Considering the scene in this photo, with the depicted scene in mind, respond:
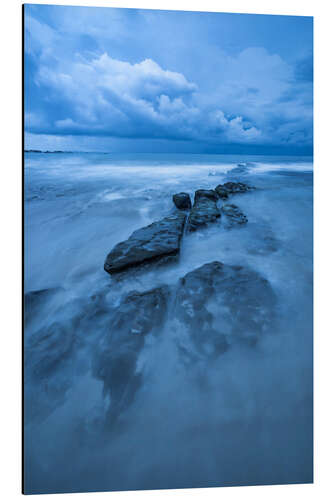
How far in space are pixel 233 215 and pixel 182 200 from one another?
20.4 inches

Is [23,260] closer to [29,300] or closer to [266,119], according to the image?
[29,300]

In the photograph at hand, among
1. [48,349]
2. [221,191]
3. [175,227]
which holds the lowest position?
[48,349]

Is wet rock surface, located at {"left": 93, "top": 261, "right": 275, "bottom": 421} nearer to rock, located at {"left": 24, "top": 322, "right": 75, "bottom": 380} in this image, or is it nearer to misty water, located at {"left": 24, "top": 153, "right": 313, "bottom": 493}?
misty water, located at {"left": 24, "top": 153, "right": 313, "bottom": 493}

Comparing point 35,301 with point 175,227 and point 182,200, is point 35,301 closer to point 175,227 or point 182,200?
point 175,227

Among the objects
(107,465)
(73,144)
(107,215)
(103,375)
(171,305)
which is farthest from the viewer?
(107,215)

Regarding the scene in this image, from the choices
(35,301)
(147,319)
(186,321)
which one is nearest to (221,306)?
(186,321)

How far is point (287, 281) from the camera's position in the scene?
1.91 meters

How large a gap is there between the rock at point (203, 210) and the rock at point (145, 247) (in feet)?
0.59

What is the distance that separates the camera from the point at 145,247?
6.58 ft

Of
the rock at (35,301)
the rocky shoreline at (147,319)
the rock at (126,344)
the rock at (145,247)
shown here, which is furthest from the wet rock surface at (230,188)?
the rock at (35,301)

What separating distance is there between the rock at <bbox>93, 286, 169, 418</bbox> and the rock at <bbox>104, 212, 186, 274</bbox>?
0.87 ft

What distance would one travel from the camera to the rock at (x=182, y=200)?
244 centimetres
